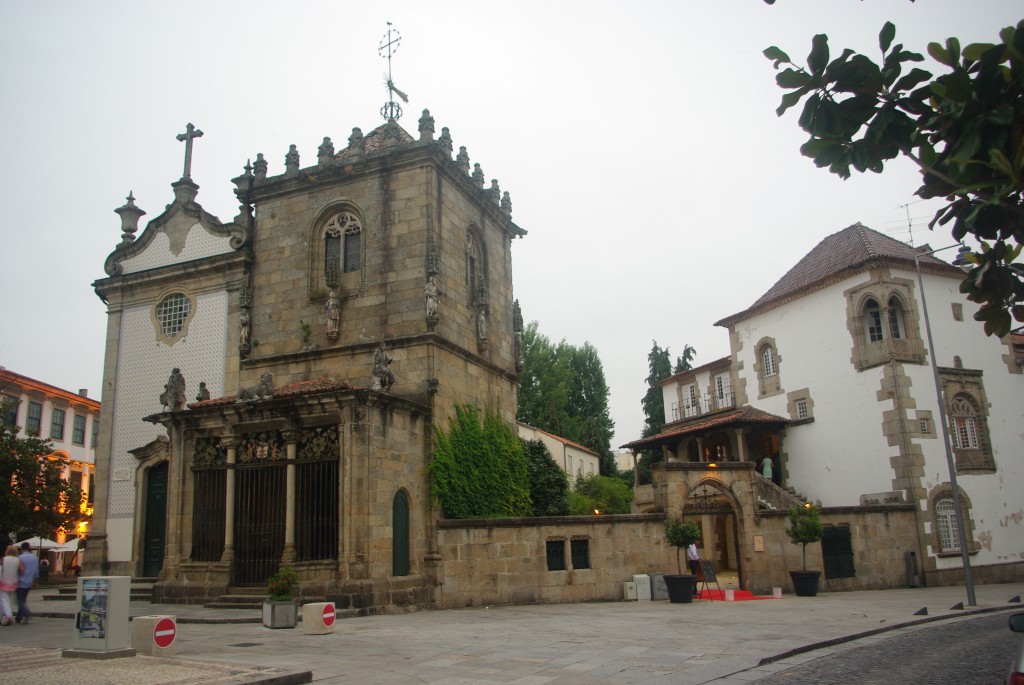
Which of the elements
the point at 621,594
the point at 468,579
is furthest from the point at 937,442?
the point at 468,579

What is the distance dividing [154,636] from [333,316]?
12.3m

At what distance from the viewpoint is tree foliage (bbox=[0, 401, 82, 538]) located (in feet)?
93.1

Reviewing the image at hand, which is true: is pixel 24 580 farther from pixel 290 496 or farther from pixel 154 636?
pixel 154 636

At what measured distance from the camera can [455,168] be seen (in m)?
23.2

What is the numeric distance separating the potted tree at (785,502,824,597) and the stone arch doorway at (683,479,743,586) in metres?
1.97

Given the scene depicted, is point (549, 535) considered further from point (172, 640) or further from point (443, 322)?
point (172, 640)

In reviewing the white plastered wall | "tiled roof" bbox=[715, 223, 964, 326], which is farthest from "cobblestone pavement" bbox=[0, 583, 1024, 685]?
"tiled roof" bbox=[715, 223, 964, 326]

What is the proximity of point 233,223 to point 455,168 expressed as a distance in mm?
7077

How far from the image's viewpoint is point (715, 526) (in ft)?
104

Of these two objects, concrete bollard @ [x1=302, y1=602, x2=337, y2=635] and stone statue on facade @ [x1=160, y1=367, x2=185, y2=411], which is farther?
stone statue on facade @ [x1=160, y1=367, x2=185, y2=411]

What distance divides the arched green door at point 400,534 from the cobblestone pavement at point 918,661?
9867 millimetres

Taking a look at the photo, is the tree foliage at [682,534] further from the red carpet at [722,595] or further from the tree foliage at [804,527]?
the tree foliage at [804,527]

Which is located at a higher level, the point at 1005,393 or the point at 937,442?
the point at 1005,393

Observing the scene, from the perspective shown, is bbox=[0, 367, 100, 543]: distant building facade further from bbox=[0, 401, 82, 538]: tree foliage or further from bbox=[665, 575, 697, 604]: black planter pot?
bbox=[665, 575, 697, 604]: black planter pot
